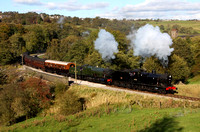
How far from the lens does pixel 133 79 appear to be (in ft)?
95.8

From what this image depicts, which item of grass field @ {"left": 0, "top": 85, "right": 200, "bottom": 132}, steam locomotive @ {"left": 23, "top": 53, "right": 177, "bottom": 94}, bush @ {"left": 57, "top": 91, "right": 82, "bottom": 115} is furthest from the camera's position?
steam locomotive @ {"left": 23, "top": 53, "right": 177, "bottom": 94}

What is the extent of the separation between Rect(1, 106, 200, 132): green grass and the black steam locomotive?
6.35 m

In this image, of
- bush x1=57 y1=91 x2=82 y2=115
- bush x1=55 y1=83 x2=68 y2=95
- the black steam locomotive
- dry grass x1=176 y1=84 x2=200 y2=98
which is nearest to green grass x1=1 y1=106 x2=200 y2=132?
bush x1=57 y1=91 x2=82 y2=115

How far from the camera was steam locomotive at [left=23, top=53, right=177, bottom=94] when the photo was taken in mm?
26344

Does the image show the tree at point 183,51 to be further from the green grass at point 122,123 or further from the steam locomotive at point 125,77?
the green grass at point 122,123

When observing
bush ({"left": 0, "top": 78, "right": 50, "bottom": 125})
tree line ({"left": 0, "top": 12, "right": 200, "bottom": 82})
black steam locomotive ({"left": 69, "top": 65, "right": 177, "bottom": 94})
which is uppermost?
tree line ({"left": 0, "top": 12, "right": 200, "bottom": 82})

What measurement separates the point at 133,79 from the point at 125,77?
Result: 1.60 m

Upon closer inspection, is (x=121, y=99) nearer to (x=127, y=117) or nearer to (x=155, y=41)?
(x=127, y=117)

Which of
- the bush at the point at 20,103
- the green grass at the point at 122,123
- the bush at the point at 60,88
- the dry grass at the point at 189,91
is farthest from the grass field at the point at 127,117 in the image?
the dry grass at the point at 189,91

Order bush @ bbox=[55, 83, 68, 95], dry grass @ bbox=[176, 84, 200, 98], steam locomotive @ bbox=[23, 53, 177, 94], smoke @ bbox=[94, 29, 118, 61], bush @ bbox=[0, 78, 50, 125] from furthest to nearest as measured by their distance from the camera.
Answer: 1. smoke @ bbox=[94, 29, 118, 61]
2. bush @ bbox=[55, 83, 68, 95]
3. dry grass @ bbox=[176, 84, 200, 98]
4. steam locomotive @ bbox=[23, 53, 177, 94]
5. bush @ bbox=[0, 78, 50, 125]

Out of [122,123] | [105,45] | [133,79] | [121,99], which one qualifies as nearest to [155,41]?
[133,79]

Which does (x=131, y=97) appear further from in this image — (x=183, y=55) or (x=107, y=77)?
(x=183, y=55)

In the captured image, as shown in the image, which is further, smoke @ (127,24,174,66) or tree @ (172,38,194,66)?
tree @ (172,38,194,66)

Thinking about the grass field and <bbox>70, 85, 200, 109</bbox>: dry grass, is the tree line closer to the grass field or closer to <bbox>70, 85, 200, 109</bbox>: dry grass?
<bbox>70, 85, 200, 109</bbox>: dry grass
